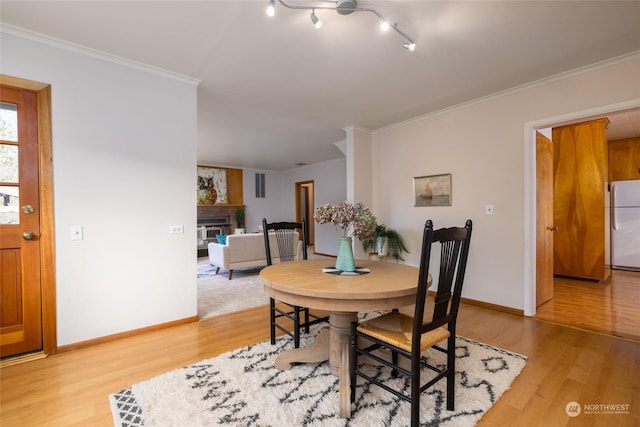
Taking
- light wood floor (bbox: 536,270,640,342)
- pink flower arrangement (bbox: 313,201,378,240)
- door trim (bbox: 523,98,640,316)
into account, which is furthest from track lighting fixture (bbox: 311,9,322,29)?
light wood floor (bbox: 536,270,640,342)

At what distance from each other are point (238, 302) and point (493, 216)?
3.20 m

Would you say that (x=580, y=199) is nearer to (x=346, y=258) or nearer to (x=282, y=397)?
(x=346, y=258)

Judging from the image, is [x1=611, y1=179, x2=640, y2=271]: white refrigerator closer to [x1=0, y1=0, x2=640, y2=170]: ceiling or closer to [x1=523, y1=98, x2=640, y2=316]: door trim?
[x1=523, y1=98, x2=640, y2=316]: door trim

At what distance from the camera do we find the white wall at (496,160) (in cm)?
271

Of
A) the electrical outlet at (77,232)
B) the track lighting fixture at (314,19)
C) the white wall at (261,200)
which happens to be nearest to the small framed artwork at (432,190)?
the track lighting fixture at (314,19)

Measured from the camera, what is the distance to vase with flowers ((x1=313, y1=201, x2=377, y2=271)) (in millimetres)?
1929

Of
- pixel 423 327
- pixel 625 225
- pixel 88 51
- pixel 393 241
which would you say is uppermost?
pixel 88 51

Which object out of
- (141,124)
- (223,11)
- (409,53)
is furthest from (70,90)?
(409,53)

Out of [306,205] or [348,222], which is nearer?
[348,222]

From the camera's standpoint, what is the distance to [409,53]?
243cm

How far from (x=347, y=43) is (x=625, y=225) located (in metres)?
6.35

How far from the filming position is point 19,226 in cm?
219

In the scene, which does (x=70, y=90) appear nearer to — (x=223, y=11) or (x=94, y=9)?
(x=94, y=9)

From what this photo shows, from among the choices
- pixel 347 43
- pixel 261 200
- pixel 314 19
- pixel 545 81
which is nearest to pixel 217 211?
pixel 261 200
